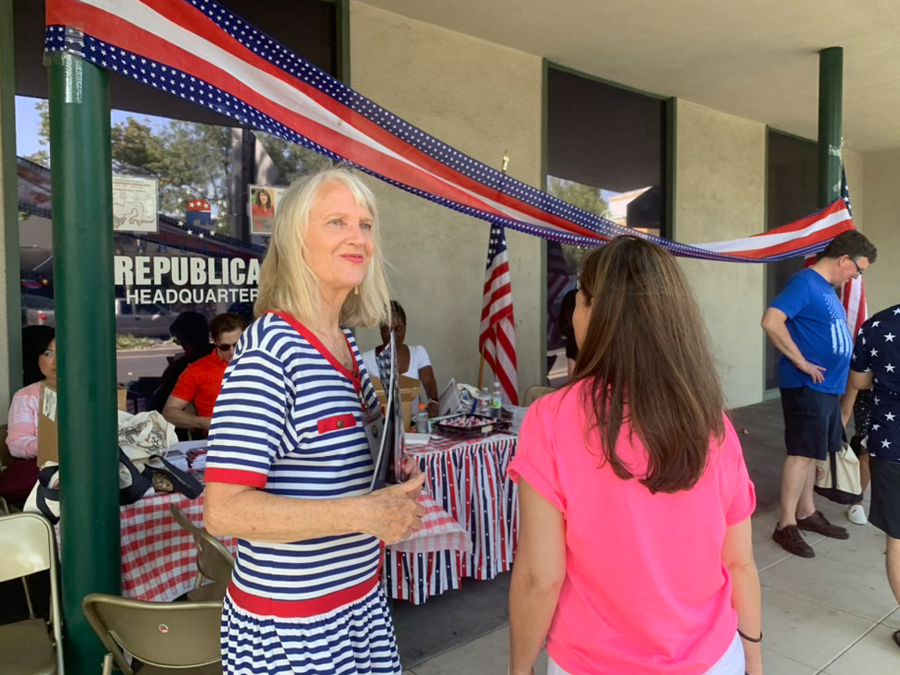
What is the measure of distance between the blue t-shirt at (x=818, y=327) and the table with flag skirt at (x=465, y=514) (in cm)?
186

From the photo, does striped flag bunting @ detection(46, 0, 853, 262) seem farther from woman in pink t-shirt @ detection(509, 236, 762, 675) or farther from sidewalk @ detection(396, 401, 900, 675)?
sidewalk @ detection(396, 401, 900, 675)

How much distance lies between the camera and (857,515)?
15.3 feet

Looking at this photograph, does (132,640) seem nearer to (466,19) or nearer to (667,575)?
(667,575)

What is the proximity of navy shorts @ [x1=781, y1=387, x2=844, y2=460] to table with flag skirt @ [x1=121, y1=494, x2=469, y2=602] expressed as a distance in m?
2.73

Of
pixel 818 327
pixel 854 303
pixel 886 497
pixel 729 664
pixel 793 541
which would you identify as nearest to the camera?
pixel 729 664

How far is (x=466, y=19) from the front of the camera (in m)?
5.37

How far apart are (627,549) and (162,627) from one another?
1181 millimetres

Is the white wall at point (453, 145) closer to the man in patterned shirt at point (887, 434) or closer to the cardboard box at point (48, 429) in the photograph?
the cardboard box at point (48, 429)

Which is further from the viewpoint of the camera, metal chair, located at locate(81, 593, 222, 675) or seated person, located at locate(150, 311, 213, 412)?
seated person, located at locate(150, 311, 213, 412)

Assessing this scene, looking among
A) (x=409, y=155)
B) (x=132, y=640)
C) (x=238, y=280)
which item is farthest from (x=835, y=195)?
(x=132, y=640)

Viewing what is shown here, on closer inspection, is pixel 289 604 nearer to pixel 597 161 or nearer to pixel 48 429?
pixel 48 429

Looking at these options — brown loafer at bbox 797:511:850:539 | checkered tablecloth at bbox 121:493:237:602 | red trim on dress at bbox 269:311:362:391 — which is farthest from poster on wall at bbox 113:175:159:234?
brown loafer at bbox 797:511:850:539

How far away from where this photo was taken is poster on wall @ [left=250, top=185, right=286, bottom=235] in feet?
15.8

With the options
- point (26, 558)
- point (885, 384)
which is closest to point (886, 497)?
point (885, 384)
